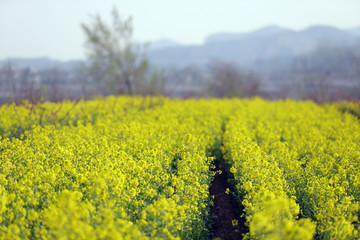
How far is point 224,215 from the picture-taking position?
663 centimetres

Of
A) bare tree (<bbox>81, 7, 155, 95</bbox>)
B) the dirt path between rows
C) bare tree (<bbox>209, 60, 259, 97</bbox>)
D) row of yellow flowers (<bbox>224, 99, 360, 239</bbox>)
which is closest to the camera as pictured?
row of yellow flowers (<bbox>224, 99, 360, 239</bbox>)

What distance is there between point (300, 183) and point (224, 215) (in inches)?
71.2

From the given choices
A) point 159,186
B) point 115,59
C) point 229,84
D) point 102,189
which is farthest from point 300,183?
point 229,84

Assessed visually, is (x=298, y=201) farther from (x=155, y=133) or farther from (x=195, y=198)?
(x=155, y=133)

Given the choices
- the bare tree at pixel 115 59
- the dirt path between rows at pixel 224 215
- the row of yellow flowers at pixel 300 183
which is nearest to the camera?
the row of yellow flowers at pixel 300 183

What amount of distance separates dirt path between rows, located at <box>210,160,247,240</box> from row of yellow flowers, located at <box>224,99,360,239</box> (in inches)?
29.9

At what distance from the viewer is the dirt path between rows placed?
5909mm

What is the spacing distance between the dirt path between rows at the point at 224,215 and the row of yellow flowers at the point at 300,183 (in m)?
0.76

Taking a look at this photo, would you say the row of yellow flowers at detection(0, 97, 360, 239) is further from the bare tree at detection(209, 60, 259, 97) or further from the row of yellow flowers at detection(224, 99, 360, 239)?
the bare tree at detection(209, 60, 259, 97)

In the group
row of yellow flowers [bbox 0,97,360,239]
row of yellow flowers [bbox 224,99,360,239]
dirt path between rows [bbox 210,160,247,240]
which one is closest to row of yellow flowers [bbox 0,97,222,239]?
row of yellow flowers [bbox 0,97,360,239]

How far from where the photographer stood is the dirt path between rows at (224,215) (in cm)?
591

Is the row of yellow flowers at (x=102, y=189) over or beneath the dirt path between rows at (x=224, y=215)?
over

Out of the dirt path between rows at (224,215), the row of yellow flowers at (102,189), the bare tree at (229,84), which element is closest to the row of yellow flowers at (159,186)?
the row of yellow flowers at (102,189)

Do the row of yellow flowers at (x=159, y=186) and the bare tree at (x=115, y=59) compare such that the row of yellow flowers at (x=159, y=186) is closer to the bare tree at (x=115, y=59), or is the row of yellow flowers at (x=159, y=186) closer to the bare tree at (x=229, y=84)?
the bare tree at (x=115, y=59)
